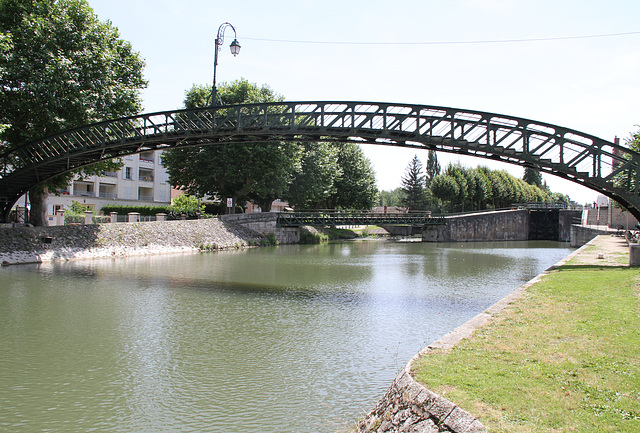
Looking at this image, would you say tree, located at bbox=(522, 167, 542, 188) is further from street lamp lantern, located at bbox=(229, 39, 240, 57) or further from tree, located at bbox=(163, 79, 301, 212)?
street lamp lantern, located at bbox=(229, 39, 240, 57)

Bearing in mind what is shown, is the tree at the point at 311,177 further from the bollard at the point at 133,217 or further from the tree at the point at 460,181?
the tree at the point at 460,181

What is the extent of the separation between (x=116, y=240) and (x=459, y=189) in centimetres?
6259

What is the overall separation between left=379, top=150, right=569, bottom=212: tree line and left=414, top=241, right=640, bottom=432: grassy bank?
73.3 m

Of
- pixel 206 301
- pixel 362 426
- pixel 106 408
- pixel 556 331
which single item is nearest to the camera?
pixel 362 426

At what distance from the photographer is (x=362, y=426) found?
243 inches

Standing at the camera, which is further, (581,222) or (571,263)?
(581,222)

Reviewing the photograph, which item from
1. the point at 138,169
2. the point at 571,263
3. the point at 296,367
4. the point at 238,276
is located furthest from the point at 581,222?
the point at 296,367

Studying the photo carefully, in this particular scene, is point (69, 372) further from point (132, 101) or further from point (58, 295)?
point (132, 101)

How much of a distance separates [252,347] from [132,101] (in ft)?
75.1

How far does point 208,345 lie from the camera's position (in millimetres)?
10867

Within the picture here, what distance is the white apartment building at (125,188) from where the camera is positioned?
180 feet

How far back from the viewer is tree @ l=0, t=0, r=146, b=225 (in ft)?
82.1

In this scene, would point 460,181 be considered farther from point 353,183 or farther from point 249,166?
point 249,166

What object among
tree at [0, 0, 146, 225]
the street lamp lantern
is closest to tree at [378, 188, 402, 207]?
tree at [0, 0, 146, 225]
